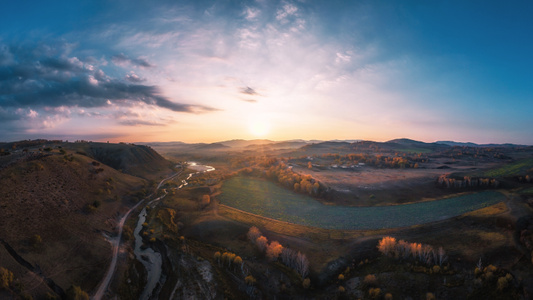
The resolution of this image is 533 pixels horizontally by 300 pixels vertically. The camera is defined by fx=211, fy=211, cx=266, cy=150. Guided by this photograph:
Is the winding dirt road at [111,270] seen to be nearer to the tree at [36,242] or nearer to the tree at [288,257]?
the tree at [36,242]

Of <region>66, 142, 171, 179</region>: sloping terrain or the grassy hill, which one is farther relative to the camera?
<region>66, 142, 171, 179</region>: sloping terrain

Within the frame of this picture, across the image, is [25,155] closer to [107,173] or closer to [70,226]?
[107,173]

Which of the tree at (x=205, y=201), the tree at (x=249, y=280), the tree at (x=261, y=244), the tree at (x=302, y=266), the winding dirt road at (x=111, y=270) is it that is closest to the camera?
the winding dirt road at (x=111, y=270)

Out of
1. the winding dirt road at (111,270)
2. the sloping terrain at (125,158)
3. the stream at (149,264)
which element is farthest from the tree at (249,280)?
the sloping terrain at (125,158)

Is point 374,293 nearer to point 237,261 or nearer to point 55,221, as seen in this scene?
point 237,261

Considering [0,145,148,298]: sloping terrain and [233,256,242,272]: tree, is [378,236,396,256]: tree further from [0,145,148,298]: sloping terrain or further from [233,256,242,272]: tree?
[0,145,148,298]: sloping terrain

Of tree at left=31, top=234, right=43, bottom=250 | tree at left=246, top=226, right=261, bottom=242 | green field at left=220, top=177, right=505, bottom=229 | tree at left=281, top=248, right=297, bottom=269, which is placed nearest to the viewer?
tree at left=31, top=234, right=43, bottom=250

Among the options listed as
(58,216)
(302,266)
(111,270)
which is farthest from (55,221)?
(302,266)

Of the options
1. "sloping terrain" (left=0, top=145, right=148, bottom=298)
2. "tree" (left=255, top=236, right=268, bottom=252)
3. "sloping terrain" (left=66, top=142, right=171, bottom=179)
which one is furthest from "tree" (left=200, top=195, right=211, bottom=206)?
"sloping terrain" (left=66, top=142, right=171, bottom=179)

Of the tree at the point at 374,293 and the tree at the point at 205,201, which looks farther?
the tree at the point at 205,201

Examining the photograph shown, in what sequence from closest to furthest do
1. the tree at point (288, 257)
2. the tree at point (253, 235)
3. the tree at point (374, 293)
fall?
the tree at point (374, 293) < the tree at point (288, 257) < the tree at point (253, 235)
